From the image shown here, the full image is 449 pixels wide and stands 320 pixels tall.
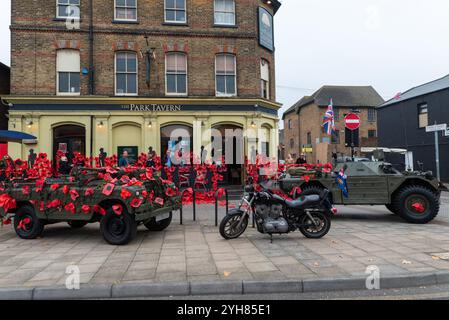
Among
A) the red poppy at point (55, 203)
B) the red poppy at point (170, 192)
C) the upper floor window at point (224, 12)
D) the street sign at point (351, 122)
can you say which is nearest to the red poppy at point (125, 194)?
the red poppy at point (170, 192)

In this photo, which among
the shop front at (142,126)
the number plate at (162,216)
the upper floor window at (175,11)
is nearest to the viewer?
the number plate at (162,216)

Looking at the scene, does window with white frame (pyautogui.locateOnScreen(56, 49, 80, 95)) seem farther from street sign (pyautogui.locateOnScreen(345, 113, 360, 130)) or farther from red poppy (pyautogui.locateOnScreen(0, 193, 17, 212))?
street sign (pyautogui.locateOnScreen(345, 113, 360, 130))

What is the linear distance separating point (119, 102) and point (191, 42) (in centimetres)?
476

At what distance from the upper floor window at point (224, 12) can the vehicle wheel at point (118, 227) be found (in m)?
13.4

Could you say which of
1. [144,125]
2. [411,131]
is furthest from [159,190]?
[411,131]

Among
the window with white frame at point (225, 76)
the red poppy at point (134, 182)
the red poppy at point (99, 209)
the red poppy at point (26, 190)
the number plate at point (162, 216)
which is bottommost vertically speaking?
the number plate at point (162, 216)

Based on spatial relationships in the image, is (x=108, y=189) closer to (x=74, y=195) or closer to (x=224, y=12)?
(x=74, y=195)

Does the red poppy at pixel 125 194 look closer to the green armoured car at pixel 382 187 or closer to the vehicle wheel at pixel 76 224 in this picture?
the vehicle wheel at pixel 76 224

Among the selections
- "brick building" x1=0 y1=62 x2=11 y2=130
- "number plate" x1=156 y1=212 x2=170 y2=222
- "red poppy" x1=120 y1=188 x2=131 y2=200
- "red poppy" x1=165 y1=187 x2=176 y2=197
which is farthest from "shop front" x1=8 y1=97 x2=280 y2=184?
"red poppy" x1=120 y1=188 x2=131 y2=200

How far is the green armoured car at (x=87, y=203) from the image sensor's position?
6477mm

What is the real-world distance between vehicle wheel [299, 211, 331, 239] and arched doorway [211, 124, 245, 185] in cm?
991

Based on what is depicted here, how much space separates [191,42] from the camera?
16562mm

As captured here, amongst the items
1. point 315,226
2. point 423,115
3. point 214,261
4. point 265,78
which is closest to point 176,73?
point 265,78
